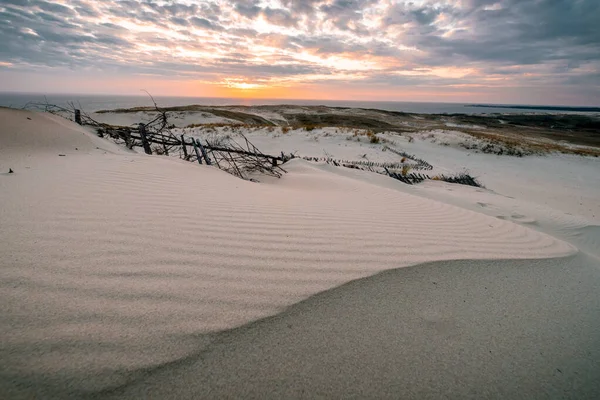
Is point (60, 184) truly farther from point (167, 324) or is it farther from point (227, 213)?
point (167, 324)

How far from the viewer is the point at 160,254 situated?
183cm

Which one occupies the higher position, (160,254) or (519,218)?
(160,254)

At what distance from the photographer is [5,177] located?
10.4 ft

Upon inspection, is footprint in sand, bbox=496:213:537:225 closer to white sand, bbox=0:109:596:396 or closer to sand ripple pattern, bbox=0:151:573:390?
white sand, bbox=0:109:596:396

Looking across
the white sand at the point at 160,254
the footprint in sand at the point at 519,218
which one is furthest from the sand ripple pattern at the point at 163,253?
the footprint in sand at the point at 519,218

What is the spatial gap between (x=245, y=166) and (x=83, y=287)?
5.23 metres

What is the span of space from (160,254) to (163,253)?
0.02 meters

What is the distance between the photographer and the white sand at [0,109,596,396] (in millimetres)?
1141

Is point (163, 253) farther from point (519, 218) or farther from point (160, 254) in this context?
point (519, 218)

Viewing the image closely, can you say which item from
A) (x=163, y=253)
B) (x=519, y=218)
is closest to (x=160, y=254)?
(x=163, y=253)

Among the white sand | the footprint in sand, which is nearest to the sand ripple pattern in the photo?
the white sand

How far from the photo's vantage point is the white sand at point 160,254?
3.74ft

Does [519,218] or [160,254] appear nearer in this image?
[160,254]

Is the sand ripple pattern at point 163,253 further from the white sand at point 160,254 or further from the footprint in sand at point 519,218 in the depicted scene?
the footprint in sand at point 519,218
